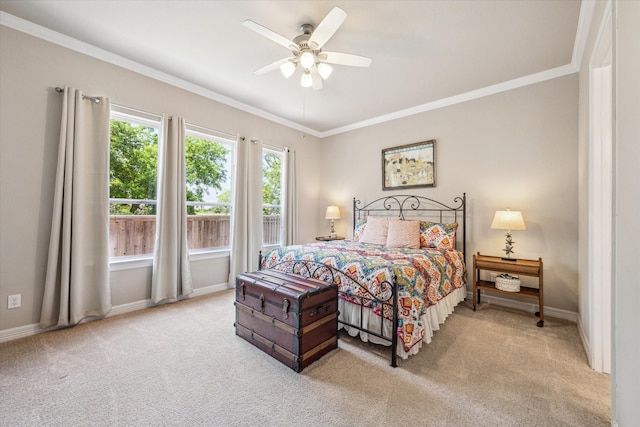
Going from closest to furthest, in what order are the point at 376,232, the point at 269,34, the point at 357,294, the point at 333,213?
the point at 269,34 → the point at 357,294 → the point at 376,232 → the point at 333,213

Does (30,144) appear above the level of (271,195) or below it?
above

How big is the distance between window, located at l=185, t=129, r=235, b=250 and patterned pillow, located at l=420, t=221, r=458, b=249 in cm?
295

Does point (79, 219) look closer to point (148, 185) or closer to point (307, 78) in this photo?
point (148, 185)

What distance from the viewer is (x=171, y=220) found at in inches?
131

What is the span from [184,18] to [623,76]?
309cm

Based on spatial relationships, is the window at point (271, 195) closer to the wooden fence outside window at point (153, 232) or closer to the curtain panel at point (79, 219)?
the wooden fence outside window at point (153, 232)

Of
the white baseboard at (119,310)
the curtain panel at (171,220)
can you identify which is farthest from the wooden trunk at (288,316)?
the white baseboard at (119,310)

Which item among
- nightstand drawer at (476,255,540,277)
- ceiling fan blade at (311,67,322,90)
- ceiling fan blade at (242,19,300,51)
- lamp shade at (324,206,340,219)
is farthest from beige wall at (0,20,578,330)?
ceiling fan blade at (242,19,300,51)

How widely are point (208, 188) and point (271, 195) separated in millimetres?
1205

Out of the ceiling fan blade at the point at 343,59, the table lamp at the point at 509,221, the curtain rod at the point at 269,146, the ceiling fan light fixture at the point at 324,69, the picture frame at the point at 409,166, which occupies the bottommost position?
the table lamp at the point at 509,221

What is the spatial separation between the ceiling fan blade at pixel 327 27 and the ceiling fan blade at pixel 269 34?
0.16m

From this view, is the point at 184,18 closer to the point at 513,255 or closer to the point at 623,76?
the point at 623,76

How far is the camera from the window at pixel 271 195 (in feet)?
15.5

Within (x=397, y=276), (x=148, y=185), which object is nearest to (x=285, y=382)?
(x=397, y=276)
